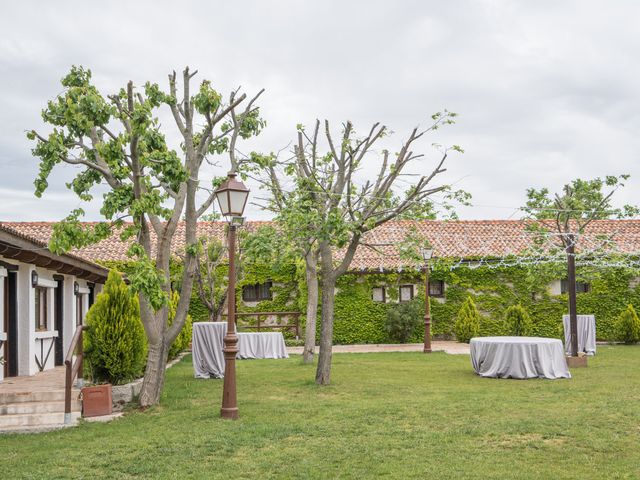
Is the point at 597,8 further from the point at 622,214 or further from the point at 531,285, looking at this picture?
the point at 531,285

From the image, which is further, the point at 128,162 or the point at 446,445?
the point at 128,162

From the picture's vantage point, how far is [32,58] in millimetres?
8867

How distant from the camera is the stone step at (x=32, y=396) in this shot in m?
9.36

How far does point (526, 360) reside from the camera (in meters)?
13.3

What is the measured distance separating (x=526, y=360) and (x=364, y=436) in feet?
21.3

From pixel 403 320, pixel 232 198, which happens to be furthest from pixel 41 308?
pixel 403 320

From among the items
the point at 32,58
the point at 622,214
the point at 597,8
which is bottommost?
the point at 622,214

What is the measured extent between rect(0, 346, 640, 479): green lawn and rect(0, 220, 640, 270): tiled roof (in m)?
13.1

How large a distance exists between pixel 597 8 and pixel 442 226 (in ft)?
62.6

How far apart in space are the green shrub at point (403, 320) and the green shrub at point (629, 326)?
647 centimetres

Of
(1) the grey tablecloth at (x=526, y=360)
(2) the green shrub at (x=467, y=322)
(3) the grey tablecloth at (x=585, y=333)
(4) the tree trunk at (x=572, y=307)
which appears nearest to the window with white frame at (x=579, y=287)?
(2) the green shrub at (x=467, y=322)

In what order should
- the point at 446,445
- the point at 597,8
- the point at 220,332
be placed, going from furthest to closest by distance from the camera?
the point at 220,332 < the point at 597,8 < the point at 446,445

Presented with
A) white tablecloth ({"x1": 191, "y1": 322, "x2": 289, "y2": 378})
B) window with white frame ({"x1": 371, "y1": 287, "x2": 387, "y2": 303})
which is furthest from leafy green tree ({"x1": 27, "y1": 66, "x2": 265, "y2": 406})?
window with white frame ({"x1": 371, "y1": 287, "x2": 387, "y2": 303})

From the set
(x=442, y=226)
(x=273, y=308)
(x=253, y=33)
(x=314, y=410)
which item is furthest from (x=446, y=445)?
(x=442, y=226)
